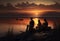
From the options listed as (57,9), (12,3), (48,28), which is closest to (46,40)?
(48,28)

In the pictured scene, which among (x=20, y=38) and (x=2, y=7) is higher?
(x=2, y=7)

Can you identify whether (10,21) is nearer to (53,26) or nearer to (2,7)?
(2,7)

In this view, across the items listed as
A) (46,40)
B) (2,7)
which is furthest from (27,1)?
(46,40)

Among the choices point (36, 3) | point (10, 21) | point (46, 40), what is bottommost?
point (46, 40)

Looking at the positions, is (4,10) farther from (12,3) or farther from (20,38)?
(20,38)

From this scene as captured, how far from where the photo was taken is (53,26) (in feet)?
21.7

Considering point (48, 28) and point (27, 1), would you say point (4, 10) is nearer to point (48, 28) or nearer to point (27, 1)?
point (27, 1)

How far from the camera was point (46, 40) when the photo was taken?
652 cm

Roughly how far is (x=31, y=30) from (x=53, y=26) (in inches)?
22.2

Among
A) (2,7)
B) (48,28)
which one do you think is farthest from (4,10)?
(48,28)

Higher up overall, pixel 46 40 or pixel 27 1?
pixel 27 1

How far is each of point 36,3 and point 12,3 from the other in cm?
63

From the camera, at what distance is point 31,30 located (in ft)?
21.8

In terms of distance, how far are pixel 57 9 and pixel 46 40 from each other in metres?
0.87
